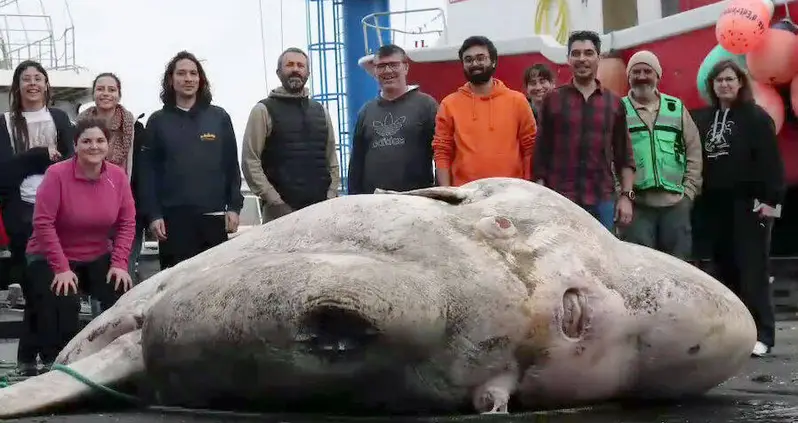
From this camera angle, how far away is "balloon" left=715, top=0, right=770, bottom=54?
10.7 m

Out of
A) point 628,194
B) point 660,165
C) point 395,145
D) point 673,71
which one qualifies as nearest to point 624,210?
point 628,194

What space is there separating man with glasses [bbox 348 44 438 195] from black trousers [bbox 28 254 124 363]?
5.97ft

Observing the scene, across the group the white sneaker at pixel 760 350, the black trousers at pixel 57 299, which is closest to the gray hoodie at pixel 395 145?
the black trousers at pixel 57 299

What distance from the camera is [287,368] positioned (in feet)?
13.0

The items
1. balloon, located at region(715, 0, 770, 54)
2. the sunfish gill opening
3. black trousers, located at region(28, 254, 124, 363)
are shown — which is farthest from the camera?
balloon, located at region(715, 0, 770, 54)

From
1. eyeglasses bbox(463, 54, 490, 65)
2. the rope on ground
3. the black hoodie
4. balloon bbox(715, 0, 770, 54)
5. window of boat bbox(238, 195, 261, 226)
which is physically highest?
balloon bbox(715, 0, 770, 54)

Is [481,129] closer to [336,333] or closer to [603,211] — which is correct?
[603,211]

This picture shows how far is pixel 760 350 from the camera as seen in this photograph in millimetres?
6898

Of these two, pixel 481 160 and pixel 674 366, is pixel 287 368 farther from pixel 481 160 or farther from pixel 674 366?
pixel 481 160

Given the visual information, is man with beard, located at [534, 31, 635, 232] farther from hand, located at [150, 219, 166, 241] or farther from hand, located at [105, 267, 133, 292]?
hand, located at [105, 267, 133, 292]

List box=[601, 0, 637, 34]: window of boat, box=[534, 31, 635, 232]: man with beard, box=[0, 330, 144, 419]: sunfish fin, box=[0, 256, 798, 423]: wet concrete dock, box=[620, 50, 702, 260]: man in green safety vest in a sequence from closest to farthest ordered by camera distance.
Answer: box=[0, 256, 798, 423]: wet concrete dock < box=[0, 330, 144, 419]: sunfish fin < box=[534, 31, 635, 232]: man with beard < box=[620, 50, 702, 260]: man in green safety vest < box=[601, 0, 637, 34]: window of boat

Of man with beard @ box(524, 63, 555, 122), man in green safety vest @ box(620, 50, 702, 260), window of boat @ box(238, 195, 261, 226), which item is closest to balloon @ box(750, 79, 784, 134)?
man with beard @ box(524, 63, 555, 122)

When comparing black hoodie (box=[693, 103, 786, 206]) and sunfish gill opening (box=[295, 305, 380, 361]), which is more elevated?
black hoodie (box=[693, 103, 786, 206])

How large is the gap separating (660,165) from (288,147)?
249 cm
